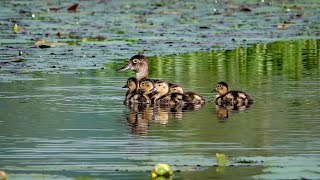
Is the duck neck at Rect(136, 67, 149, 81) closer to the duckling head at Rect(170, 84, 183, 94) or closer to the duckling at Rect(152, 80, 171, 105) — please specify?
the duckling at Rect(152, 80, 171, 105)

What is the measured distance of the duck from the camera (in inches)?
528

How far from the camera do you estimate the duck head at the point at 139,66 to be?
1551 centimetres

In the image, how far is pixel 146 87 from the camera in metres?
14.7

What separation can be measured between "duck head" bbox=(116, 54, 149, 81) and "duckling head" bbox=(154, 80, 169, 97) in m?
0.91

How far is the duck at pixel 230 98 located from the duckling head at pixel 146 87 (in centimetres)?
81

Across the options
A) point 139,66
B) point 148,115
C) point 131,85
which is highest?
point 139,66

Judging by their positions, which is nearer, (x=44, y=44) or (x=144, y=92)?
(x=144, y=92)

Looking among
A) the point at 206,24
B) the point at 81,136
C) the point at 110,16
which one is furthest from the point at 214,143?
the point at 110,16

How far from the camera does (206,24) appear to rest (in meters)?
23.7

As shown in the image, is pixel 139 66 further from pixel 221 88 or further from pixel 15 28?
pixel 15 28

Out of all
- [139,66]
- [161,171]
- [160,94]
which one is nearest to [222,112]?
[160,94]

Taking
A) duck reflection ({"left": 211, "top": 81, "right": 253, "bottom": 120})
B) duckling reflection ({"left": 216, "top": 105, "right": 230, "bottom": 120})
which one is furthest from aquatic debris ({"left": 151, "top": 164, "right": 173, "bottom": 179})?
duck reflection ({"left": 211, "top": 81, "right": 253, "bottom": 120})

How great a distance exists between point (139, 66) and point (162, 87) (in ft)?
4.18

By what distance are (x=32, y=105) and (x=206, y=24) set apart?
10.9 metres
